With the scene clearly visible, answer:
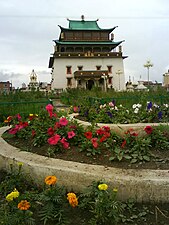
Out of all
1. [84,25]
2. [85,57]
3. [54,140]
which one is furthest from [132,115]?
[84,25]

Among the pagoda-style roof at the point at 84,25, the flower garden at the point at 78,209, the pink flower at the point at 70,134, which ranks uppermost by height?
the pagoda-style roof at the point at 84,25

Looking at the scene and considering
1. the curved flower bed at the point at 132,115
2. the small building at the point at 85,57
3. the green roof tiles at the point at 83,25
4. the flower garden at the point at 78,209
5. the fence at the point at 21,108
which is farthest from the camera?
the green roof tiles at the point at 83,25

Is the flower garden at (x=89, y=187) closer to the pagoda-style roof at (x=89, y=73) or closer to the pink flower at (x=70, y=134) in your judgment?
the pink flower at (x=70, y=134)

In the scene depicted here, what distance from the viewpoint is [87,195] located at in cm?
237

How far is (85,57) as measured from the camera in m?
46.4

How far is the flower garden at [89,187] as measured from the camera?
215cm

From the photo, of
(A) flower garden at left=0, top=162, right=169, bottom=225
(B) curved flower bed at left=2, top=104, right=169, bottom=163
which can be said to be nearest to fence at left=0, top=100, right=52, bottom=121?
(B) curved flower bed at left=2, top=104, right=169, bottom=163

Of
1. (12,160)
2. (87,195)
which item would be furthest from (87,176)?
(12,160)

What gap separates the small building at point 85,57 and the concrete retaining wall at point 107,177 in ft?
138

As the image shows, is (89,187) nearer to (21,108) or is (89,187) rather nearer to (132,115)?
(132,115)

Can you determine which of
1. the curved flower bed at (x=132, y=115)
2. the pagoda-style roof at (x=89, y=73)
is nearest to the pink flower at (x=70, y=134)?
the curved flower bed at (x=132, y=115)

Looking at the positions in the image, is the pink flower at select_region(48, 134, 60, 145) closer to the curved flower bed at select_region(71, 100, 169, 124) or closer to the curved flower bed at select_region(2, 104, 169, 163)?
the curved flower bed at select_region(2, 104, 169, 163)

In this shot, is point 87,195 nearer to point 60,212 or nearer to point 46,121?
point 60,212

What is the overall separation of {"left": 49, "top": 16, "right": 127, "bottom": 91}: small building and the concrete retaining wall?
138ft
